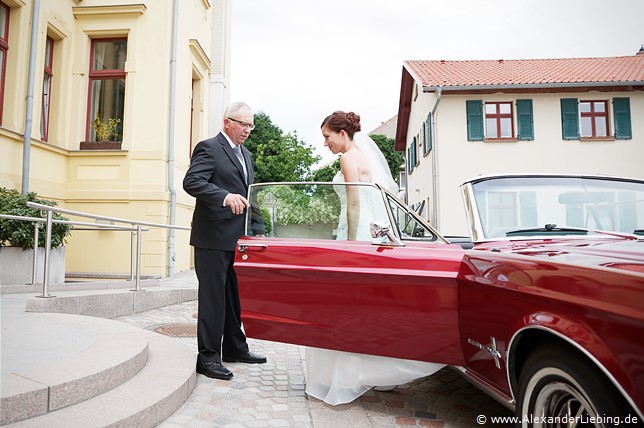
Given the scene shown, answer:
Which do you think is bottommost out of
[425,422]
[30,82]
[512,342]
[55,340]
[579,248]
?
[425,422]

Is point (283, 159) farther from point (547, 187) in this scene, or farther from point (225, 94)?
point (547, 187)

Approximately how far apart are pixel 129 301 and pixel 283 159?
34.1m

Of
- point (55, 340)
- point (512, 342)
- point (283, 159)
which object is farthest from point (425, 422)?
point (283, 159)

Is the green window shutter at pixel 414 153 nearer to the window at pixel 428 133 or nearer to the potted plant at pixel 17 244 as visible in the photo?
the window at pixel 428 133

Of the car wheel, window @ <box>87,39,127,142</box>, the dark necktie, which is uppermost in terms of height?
window @ <box>87,39,127,142</box>

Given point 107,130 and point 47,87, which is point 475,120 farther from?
point 47,87

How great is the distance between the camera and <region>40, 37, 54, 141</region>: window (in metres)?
9.64

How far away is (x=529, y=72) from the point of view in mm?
18406

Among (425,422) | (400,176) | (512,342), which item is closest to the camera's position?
(512,342)

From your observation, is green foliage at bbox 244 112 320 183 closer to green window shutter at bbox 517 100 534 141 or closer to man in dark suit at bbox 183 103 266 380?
green window shutter at bbox 517 100 534 141

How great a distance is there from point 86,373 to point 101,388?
15cm

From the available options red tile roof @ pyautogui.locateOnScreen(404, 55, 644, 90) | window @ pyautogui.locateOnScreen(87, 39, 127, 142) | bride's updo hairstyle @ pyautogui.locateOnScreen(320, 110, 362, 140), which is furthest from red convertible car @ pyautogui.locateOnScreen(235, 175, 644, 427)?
red tile roof @ pyautogui.locateOnScreen(404, 55, 644, 90)

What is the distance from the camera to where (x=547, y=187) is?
296 centimetres

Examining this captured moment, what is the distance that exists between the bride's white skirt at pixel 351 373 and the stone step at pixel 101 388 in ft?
2.96
